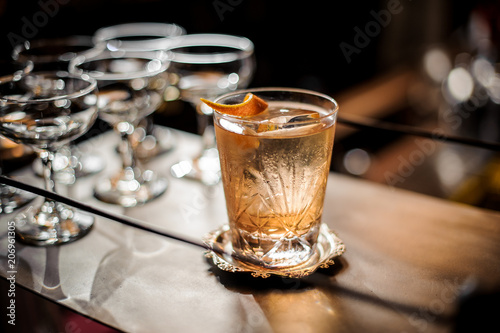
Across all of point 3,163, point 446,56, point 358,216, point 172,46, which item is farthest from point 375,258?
point 446,56

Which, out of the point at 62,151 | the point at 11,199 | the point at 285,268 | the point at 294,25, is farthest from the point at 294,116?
the point at 294,25

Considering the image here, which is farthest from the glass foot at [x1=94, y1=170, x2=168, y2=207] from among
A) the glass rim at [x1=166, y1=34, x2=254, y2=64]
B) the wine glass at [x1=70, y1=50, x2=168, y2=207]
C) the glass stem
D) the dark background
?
the dark background

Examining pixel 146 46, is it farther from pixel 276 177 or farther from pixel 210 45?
pixel 276 177

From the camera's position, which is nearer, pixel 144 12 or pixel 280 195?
pixel 280 195

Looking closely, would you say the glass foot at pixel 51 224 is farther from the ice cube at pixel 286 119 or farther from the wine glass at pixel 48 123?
the ice cube at pixel 286 119

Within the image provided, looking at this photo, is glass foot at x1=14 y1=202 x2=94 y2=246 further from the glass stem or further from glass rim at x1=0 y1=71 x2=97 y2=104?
glass rim at x1=0 y1=71 x2=97 y2=104

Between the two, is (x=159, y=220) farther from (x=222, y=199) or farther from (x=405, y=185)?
(x=405, y=185)
